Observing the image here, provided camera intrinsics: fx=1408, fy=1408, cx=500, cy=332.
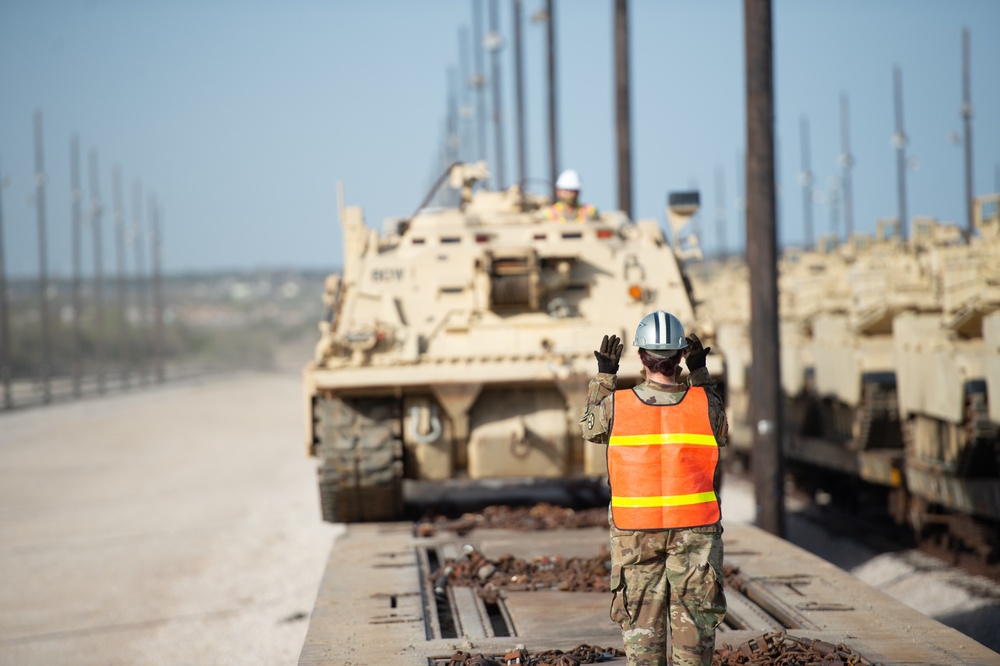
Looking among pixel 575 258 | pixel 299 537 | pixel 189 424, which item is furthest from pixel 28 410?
pixel 575 258

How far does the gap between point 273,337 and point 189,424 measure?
71181 millimetres

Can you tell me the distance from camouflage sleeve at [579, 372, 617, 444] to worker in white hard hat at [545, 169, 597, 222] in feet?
25.7

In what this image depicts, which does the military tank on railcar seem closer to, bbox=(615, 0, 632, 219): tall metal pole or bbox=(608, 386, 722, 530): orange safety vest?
bbox=(608, 386, 722, 530): orange safety vest

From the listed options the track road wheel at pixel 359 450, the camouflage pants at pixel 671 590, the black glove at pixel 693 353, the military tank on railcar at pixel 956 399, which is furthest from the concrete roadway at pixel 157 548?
the military tank on railcar at pixel 956 399

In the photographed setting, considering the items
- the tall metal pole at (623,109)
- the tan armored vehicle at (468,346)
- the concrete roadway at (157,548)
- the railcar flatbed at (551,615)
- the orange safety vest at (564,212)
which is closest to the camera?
the railcar flatbed at (551,615)

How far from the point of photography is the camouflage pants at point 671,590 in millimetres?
5832

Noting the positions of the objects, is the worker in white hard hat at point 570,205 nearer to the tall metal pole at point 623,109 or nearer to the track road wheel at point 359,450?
the track road wheel at point 359,450

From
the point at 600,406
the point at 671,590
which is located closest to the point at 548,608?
the point at 671,590

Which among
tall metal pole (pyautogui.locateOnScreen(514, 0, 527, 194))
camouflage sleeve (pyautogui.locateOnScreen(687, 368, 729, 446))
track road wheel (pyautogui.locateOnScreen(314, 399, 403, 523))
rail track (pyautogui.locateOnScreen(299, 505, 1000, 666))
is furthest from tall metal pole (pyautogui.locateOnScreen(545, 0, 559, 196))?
camouflage sleeve (pyautogui.locateOnScreen(687, 368, 729, 446))

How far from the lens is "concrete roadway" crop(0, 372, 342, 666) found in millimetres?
9734

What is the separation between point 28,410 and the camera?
3778cm

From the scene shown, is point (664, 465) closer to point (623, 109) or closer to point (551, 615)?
point (551, 615)

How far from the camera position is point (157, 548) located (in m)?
13.9

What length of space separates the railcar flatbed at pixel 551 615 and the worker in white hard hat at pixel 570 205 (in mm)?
4538
